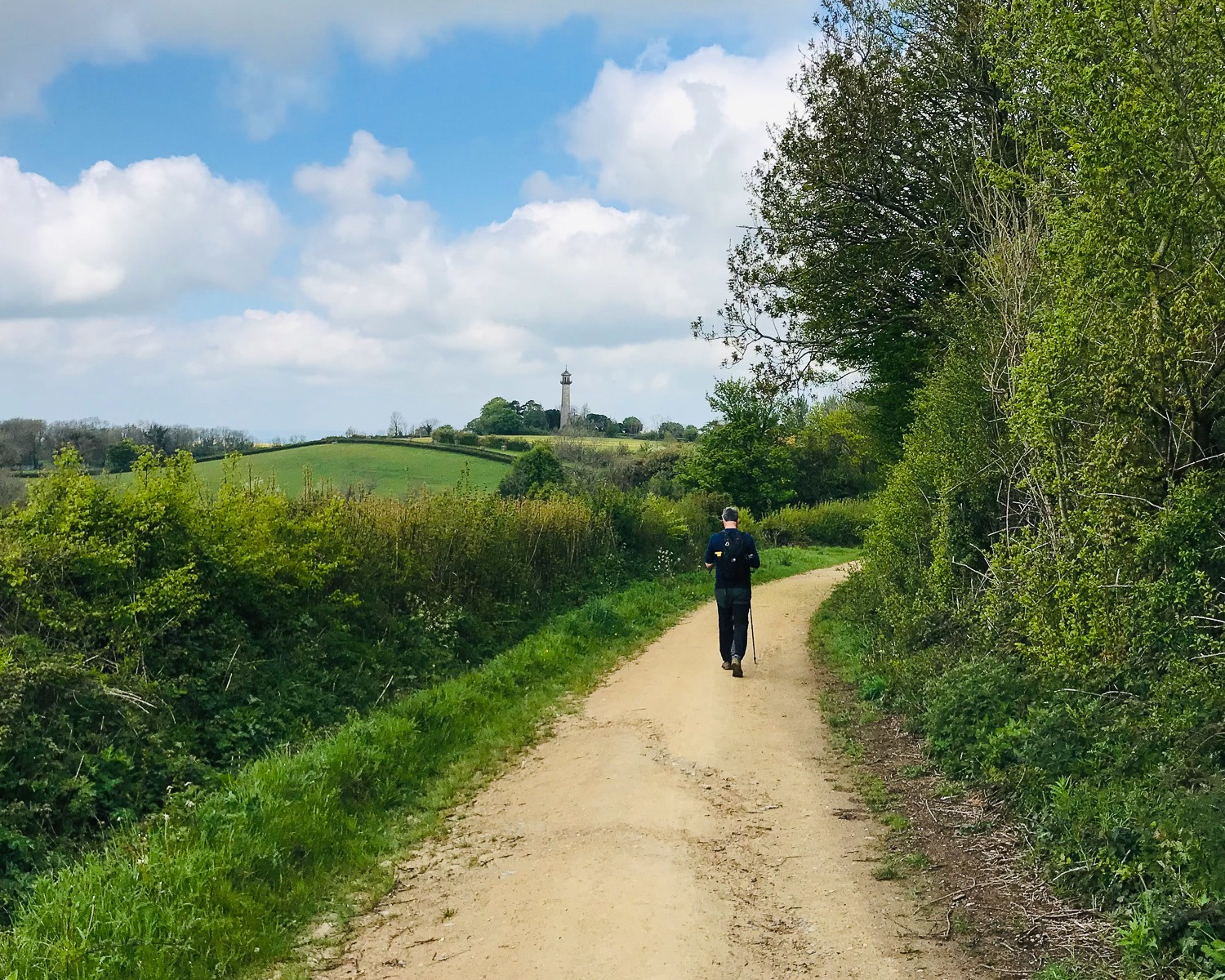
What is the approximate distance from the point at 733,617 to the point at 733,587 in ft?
1.42

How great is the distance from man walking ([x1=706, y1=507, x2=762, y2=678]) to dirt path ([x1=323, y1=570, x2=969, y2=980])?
2.52 metres

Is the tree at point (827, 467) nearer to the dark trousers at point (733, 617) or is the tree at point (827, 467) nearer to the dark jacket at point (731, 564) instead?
the dark jacket at point (731, 564)

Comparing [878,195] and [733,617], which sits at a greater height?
[878,195]

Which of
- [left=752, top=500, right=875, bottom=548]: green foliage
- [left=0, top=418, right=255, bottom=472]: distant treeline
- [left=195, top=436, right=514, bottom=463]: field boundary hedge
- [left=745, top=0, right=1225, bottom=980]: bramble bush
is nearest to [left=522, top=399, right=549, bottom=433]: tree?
[left=195, top=436, right=514, bottom=463]: field boundary hedge

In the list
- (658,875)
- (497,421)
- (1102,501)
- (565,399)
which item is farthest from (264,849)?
(565,399)

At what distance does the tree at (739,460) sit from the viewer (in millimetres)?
47906

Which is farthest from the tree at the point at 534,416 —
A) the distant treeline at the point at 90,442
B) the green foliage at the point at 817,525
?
the distant treeline at the point at 90,442

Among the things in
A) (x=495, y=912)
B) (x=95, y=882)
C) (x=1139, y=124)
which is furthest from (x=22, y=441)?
(x=1139, y=124)

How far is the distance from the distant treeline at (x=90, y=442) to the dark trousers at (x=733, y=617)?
7.49 metres

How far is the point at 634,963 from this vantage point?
505cm

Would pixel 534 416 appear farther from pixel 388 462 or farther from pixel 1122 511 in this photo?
pixel 1122 511

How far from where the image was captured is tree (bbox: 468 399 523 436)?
73.5 metres

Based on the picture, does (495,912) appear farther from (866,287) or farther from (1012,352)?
(866,287)

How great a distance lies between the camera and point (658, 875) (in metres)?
6.19
